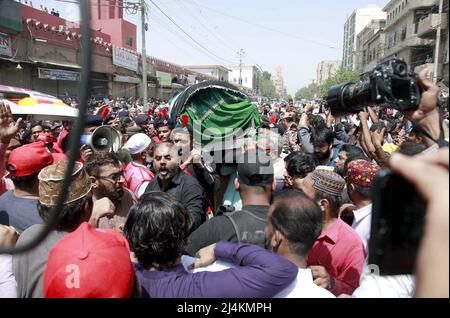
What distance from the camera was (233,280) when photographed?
59.1 inches

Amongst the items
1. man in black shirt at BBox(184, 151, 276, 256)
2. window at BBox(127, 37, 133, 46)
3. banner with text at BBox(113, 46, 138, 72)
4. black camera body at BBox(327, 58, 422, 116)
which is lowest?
man in black shirt at BBox(184, 151, 276, 256)

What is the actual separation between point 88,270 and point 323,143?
339cm

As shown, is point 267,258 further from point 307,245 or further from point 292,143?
point 292,143

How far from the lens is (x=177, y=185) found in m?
3.23

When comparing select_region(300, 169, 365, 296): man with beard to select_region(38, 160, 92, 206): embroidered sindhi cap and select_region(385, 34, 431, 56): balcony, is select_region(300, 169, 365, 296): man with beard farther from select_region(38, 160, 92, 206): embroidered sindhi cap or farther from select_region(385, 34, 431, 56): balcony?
select_region(385, 34, 431, 56): balcony

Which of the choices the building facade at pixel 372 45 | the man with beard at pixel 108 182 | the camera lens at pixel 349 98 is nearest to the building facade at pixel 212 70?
the building facade at pixel 372 45

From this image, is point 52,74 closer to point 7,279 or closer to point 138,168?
point 138,168

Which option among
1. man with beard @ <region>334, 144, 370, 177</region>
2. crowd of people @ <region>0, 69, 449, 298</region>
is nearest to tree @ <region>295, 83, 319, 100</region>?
man with beard @ <region>334, 144, 370, 177</region>

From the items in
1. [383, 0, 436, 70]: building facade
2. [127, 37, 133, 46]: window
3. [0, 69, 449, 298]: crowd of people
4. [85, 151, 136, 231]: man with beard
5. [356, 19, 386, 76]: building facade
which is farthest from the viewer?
[356, 19, 386, 76]: building facade

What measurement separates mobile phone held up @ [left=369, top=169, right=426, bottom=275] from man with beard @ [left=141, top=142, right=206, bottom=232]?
2333mm

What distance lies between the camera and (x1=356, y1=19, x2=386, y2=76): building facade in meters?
50.0

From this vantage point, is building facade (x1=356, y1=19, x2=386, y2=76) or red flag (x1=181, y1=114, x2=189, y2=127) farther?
building facade (x1=356, y1=19, x2=386, y2=76)

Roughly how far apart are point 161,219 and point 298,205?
0.64 m
